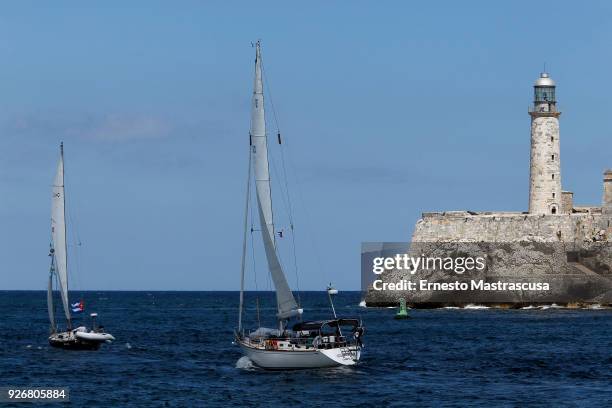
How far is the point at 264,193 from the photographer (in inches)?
2066

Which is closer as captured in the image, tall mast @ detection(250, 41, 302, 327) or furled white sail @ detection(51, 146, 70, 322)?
tall mast @ detection(250, 41, 302, 327)

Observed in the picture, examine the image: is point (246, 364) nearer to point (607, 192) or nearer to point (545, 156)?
point (545, 156)

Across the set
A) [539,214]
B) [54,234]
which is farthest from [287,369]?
[539,214]

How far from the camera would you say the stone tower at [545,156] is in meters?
111

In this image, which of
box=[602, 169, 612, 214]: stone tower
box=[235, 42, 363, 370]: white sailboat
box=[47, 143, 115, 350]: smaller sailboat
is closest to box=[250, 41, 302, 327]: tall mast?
box=[235, 42, 363, 370]: white sailboat

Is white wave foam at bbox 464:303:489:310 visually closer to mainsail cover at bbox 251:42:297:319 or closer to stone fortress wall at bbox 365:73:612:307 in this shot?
stone fortress wall at bbox 365:73:612:307

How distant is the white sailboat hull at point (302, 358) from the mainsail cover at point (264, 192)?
1587mm

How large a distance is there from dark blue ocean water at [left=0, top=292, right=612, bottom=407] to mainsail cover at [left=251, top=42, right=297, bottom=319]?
302cm

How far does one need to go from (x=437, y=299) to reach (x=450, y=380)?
63.8 meters

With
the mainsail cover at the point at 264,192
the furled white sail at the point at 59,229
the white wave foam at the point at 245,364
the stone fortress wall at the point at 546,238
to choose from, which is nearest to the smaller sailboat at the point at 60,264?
the furled white sail at the point at 59,229

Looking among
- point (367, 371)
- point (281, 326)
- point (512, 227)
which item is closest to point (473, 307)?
point (512, 227)

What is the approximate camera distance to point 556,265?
112 m

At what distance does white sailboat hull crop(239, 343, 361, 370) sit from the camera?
5203cm

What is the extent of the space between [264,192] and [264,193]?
0.05m
